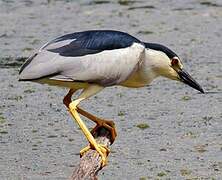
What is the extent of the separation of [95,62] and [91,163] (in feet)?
1.41

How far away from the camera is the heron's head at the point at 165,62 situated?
9.42 ft

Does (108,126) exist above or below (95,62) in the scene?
below

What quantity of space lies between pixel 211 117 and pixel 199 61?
0.86 meters

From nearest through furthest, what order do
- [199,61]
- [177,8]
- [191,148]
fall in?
[191,148]
[199,61]
[177,8]

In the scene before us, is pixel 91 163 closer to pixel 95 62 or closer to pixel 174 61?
pixel 95 62

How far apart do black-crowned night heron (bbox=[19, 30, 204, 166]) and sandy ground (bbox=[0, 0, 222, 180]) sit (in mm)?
858

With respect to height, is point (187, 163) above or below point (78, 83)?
below

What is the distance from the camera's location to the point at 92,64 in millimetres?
2812

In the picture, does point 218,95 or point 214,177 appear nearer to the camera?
point 214,177

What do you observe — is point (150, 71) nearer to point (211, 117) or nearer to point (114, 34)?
point (114, 34)

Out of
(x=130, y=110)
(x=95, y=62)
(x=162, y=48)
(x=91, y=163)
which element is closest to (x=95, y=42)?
(x=95, y=62)

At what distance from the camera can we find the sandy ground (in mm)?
3740

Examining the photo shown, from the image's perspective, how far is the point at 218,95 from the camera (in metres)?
4.54

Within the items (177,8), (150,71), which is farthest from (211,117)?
(177,8)
